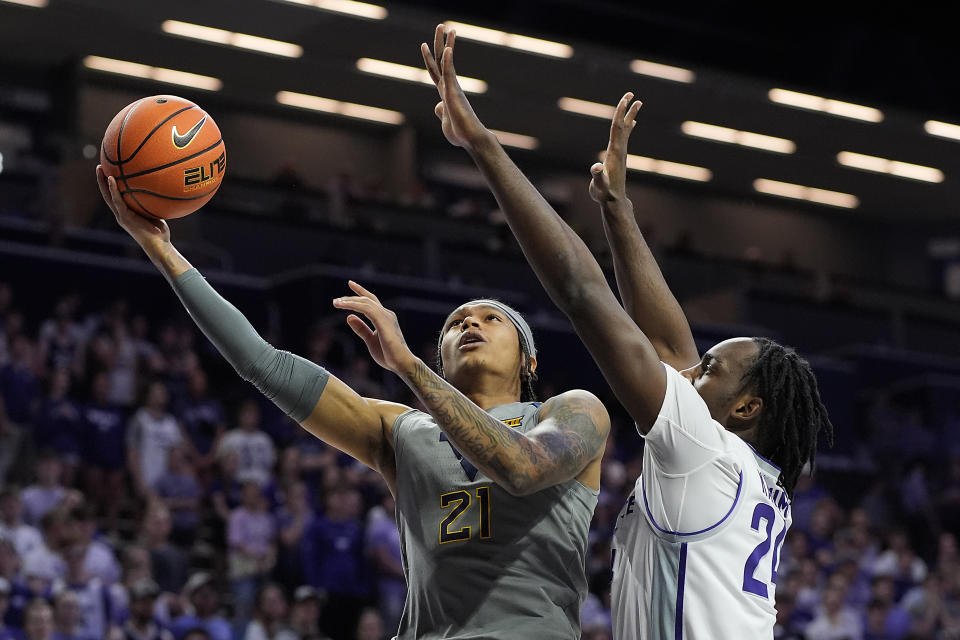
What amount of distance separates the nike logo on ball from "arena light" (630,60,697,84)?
16.1m

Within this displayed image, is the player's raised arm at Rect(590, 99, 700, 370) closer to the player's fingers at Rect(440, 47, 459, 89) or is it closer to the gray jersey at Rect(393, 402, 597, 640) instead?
the gray jersey at Rect(393, 402, 597, 640)

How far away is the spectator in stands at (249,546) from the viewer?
10180 mm

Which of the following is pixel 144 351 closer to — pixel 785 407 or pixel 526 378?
pixel 526 378

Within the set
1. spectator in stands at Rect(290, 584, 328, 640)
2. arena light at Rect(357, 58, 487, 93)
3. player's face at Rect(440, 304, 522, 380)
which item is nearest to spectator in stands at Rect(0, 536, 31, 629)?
spectator in stands at Rect(290, 584, 328, 640)

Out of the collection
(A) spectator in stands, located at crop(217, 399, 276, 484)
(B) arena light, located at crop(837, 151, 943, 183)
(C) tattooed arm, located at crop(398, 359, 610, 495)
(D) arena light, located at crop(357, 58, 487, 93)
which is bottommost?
(A) spectator in stands, located at crop(217, 399, 276, 484)

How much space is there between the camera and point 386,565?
33.8ft

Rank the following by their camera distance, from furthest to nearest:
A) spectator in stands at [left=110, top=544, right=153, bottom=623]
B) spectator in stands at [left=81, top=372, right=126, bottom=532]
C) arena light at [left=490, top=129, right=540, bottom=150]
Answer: arena light at [left=490, top=129, right=540, bottom=150] < spectator in stands at [left=81, top=372, right=126, bottom=532] < spectator in stands at [left=110, top=544, right=153, bottom=623]

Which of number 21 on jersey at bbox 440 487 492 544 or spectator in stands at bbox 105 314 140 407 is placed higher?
spectator in stands at bbox 105 314 140 407

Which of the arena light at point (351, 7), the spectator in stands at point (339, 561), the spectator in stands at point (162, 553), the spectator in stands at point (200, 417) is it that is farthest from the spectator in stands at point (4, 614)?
the arena light at point (351, 7)

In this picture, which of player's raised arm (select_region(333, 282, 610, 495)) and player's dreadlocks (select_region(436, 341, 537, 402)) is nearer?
player's raised arm (select_region(333, 282, 610, 495))

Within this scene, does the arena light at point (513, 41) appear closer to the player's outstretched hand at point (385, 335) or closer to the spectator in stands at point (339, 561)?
the spectator in stands at point (339, 561)

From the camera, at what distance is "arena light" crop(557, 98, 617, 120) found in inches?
833

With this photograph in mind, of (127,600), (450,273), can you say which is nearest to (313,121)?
(450,273)

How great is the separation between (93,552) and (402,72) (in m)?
12.0
